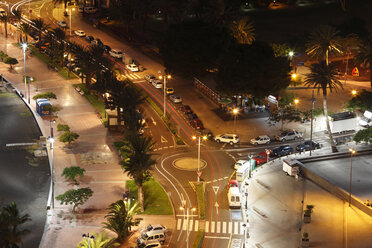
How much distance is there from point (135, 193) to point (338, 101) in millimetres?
59651

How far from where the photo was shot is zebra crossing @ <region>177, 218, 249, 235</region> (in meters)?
88.6

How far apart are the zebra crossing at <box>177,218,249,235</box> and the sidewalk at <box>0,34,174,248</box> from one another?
198 centimetres

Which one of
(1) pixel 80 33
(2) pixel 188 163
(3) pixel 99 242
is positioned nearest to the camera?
(3) pixel 99 242

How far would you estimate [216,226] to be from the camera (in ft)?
295

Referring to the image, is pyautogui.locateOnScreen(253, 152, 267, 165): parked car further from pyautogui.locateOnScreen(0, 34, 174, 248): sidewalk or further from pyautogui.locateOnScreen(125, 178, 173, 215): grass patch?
pyautogui.locateOnScreen(0, 34, 174, 248): sidewalk

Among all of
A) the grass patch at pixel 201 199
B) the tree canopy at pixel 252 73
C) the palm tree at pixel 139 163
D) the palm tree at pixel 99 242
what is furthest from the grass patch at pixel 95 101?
the palm tree at pixel 99 242

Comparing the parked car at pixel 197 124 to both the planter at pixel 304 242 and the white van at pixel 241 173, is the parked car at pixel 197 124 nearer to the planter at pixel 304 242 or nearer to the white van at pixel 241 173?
the white van at pixel 241 173

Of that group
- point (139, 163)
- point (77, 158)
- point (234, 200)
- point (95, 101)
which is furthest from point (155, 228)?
point (95, 101)

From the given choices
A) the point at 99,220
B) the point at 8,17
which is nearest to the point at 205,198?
the point at 99,220

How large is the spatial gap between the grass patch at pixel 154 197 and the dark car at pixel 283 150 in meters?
24.3

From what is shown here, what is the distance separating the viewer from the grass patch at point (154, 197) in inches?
3725

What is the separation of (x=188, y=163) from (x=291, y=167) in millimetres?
18393

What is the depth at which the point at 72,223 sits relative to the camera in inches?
3568

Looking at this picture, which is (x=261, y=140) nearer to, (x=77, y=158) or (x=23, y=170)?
(x=77, y=158)
